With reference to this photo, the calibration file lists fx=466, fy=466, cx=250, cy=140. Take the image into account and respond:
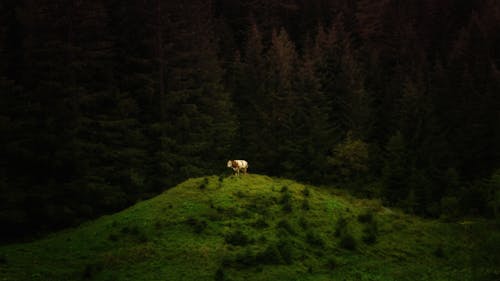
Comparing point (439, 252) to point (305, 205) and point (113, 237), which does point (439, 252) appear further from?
point (113, 237)

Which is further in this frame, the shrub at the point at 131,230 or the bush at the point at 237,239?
the shrub at the point at 131,230

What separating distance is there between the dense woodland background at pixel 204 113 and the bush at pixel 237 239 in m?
13.2

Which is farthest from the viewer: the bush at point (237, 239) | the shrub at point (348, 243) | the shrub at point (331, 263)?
the shrub at point (348, 243)

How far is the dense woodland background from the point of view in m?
29.1

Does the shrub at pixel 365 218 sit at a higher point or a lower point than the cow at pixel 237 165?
lower

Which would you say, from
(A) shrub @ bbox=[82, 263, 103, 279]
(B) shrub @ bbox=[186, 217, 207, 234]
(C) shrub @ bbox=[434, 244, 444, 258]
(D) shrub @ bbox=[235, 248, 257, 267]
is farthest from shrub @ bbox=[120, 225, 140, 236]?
(C) shrub @ bbox=[434, 244, 444, 258]

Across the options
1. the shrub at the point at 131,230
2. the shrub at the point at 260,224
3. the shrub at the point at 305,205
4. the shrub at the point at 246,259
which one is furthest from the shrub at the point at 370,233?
the shrub at the point at 131,230

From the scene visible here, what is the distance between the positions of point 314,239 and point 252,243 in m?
2.78

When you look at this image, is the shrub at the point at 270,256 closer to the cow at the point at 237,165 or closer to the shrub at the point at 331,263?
the shrub at the point at 331,263

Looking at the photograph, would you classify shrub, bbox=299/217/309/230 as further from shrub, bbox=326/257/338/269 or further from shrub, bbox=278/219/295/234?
shrub, bbox=326/257/338/269

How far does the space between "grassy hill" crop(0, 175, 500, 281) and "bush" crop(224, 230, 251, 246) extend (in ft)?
0.14

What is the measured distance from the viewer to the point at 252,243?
62.5 ft

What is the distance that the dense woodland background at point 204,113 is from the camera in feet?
95.5

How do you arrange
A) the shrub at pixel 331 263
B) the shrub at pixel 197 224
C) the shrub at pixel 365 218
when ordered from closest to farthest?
the shrub at pixel 331 263, the shrub at pixel 197 224, the shrub at pixel 365 218
